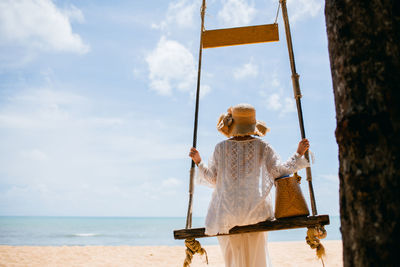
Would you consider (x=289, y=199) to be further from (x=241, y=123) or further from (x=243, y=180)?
(x=241, y=123)

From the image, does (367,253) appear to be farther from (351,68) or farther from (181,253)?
(181,253)

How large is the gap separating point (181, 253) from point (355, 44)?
8.21 meters

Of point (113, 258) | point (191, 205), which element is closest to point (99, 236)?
point (113, 258)

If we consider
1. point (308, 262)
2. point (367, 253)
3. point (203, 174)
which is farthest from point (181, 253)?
Answer: point (367, 253)

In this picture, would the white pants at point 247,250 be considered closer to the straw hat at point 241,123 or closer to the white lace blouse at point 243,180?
the white lace blouse at point 243,180

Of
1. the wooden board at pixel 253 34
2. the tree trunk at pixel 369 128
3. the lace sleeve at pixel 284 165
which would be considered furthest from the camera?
the wooden board at pixel 253 34

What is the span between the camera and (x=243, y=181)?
8.55 feet

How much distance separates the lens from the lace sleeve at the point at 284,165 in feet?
8.55

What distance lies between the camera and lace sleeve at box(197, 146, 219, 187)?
282 centimetres

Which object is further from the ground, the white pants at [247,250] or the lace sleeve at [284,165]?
the lace sleeve at [284,165]

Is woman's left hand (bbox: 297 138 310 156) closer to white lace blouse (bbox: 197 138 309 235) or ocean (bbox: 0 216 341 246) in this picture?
white lace blouse (bbox: 197 138 309 235)

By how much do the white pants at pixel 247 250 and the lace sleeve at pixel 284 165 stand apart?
1.56ft

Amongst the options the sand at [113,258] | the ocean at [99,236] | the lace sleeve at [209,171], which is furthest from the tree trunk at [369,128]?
the ocean at [99,236]

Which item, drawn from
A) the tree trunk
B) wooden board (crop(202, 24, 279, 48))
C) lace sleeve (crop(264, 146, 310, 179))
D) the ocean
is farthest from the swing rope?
the ocean
